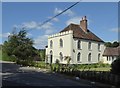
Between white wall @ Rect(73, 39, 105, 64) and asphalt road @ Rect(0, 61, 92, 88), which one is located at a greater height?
white wall @ Rect(73, 39, 105, 64)

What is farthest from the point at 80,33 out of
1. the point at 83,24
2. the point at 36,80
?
the point at 36,80

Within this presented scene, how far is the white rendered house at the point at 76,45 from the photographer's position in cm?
5528

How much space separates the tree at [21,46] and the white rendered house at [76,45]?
7314mm

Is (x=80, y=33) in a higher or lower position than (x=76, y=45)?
higher

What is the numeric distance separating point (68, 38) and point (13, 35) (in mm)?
11002

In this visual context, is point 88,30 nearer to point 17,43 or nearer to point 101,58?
point 101,58

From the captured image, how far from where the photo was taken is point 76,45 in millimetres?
55750

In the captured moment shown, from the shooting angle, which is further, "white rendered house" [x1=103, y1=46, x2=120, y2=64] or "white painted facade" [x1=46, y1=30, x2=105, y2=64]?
"white rendered house" [x1=103, y1=46, x2=120, y2=64]

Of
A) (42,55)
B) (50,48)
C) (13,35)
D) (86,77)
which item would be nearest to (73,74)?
(86,77)

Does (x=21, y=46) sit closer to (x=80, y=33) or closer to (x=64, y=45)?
(x=64, y=45)

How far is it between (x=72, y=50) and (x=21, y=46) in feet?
33.6

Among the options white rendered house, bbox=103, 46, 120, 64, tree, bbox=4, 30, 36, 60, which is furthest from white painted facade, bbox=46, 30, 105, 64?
tree, bbox=4, 30, 36, 60

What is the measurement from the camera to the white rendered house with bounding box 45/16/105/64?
55281 mm

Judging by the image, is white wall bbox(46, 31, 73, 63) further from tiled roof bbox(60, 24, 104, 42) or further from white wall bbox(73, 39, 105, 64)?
tiled roof bbox(60, 24, 104, 42)
